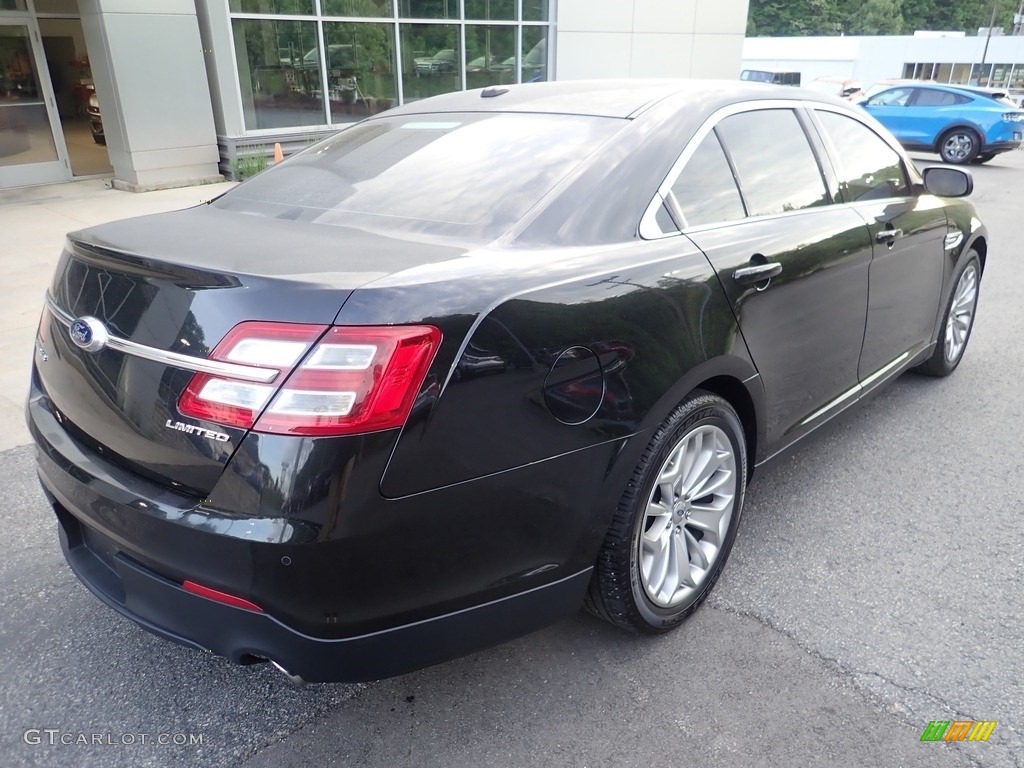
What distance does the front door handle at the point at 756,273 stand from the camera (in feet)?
8.19

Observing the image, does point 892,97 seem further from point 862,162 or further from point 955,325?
point 862,162

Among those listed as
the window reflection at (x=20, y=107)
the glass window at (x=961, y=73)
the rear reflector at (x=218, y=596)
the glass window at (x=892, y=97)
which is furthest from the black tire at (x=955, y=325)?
the glass window at (x=961, y=73)

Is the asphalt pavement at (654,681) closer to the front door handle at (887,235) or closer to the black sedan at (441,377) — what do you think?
the black sedan at (441,377)

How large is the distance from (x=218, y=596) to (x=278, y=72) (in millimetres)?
11387

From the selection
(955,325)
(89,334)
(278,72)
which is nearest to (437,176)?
(89,334)

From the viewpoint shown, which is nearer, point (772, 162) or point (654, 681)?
point (654, 681)

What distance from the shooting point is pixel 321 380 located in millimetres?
1638

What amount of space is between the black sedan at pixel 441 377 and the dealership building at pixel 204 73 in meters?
8.88

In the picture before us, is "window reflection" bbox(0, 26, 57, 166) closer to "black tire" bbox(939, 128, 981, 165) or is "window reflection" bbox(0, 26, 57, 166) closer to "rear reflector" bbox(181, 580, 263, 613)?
"rear reflector" bbox(181, 580, 263, 613)

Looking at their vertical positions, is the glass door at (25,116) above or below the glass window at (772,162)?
below

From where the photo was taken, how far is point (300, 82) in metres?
11.9

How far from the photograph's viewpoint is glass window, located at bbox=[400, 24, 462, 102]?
13.0m

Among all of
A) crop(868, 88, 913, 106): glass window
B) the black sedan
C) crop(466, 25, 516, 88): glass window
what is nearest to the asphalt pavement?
the black sedan

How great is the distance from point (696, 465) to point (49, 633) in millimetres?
2174
